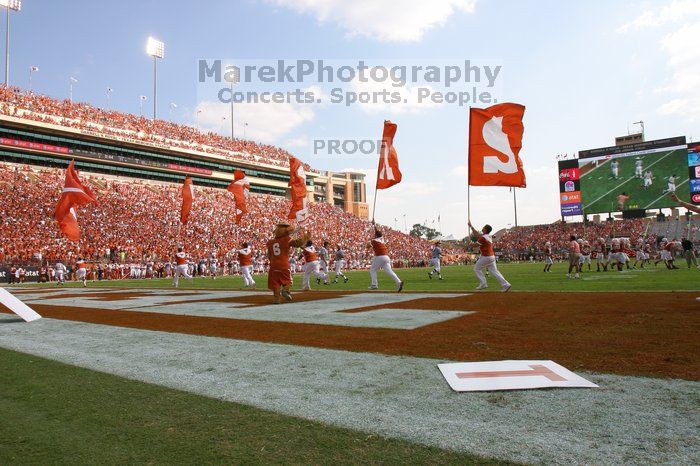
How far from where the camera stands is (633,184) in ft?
176

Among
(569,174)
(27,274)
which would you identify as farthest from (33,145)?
(569,174)

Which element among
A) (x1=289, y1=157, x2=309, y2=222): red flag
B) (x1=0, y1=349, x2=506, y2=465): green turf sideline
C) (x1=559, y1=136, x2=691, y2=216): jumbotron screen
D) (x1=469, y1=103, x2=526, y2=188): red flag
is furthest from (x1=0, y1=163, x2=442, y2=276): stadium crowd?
(x1=0, y1=349, x2=506, y2=465): green turf sideline

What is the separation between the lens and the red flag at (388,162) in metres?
16.5

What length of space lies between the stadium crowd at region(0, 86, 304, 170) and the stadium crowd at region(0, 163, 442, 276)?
5996 mm

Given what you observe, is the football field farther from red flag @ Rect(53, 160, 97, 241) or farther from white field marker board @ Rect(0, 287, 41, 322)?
red flag @ Rect(53, 160, 97, 241)

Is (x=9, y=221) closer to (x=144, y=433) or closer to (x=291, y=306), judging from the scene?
(x=291, y=306)

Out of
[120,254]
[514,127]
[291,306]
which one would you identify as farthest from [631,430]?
[120,254]

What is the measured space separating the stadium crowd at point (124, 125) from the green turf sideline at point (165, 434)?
57.3 meters

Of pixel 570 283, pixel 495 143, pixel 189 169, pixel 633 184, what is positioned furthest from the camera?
pixel 189 169

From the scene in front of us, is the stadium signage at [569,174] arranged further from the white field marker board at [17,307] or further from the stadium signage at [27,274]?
the white field marker board at [17,307]

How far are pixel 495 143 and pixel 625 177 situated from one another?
49982 millimetres

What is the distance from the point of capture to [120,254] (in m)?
38.1

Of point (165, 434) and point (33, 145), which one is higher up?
point (33, 145)

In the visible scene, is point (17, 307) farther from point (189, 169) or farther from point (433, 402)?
point (189, 169)
